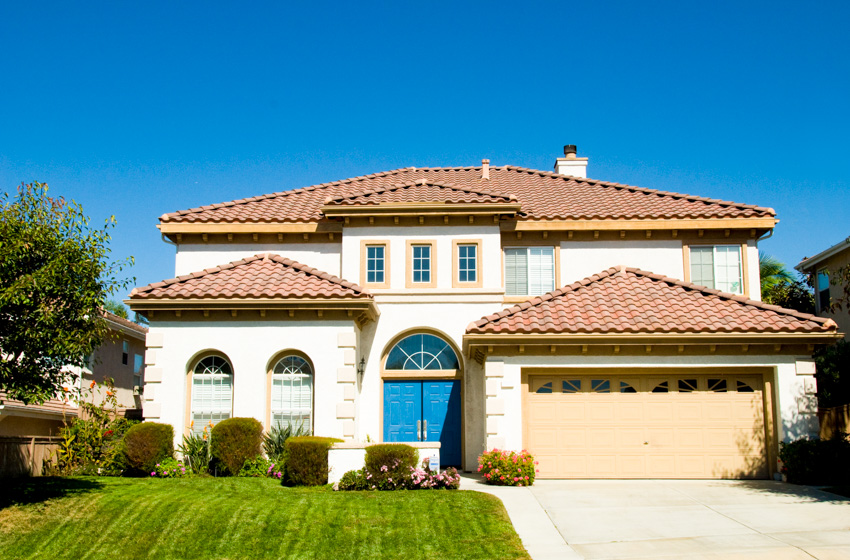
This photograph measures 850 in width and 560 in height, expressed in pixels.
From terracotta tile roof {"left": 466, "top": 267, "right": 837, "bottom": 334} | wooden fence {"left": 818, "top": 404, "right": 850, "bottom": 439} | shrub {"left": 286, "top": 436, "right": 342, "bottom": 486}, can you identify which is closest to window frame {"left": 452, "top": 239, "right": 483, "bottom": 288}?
terracotta tile roof {"left": 466, "top": 267, "right": 837, "bottom": 334}

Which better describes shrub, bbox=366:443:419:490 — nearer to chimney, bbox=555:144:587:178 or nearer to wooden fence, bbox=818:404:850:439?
wooden fence, bbox=818:404:850:439

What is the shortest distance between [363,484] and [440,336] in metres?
6.10

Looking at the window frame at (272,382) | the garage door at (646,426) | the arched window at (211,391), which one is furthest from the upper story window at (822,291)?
the arched window at (211,391)

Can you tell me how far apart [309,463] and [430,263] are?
6.98 meters

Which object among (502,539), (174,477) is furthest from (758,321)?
(174,477)

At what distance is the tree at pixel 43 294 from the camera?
44.7ft

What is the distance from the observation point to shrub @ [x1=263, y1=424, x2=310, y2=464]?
1809 centimetres

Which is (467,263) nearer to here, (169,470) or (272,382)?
(272,382)

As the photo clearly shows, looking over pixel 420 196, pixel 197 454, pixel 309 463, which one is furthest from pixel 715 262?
pixel 197 454

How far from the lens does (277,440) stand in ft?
59.6

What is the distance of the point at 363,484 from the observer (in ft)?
51.3

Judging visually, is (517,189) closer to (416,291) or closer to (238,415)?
(416,291)

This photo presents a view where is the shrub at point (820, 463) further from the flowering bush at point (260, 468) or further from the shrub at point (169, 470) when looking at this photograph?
the shrub at point (169, 470)

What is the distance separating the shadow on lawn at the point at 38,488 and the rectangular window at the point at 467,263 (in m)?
9.87
